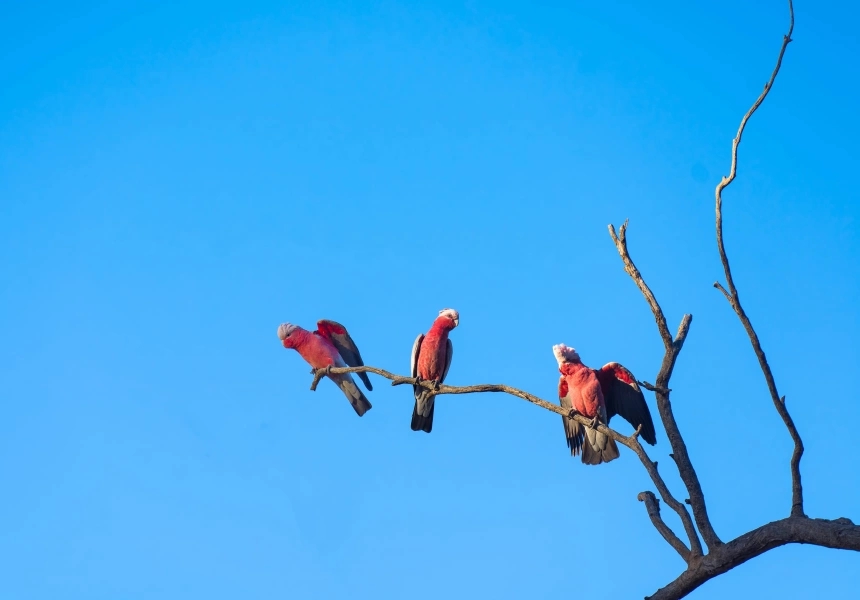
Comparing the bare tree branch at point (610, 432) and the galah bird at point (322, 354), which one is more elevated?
the galah bird at point (322, 354)

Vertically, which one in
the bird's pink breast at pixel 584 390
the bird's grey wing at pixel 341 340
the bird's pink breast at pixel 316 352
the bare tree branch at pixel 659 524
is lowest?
the bare tree branch at pixel 659 524

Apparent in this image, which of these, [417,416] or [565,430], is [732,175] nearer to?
[565,430]

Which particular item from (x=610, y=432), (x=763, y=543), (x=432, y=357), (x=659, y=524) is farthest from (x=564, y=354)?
(x=763, y=543)

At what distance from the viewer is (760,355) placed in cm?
598

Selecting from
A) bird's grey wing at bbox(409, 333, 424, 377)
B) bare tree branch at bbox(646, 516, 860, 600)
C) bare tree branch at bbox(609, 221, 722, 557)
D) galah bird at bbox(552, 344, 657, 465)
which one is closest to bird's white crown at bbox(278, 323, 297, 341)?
bird's grey wing at bbox(409, 333, 424, 377)

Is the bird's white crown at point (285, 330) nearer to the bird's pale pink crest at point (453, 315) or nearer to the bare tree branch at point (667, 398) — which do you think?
the bird's pale pink crest at point (453, 315)

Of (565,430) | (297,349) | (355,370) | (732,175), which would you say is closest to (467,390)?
(355,370)

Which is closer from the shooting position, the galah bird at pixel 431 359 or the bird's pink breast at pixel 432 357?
the galah bird at pixel 431 359

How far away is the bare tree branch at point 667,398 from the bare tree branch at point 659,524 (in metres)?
0.11

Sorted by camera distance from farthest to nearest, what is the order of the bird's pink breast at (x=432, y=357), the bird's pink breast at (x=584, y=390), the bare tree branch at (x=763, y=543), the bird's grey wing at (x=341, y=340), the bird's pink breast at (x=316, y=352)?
the bird's grey wing at (x=341, y=340), the bird's pink breast at (x=316, y=352), the bird's pink breast at (x=432, y=357), the bird's pink breast at (x=584, y=390), the bare tree branch at (x=763, y=543)

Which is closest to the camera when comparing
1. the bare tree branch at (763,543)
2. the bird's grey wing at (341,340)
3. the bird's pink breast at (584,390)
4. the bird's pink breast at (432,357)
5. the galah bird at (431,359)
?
the bare tree branch at (763,543)

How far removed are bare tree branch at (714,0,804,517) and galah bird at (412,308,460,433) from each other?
389 cm

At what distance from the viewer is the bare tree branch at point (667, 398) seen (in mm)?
5789

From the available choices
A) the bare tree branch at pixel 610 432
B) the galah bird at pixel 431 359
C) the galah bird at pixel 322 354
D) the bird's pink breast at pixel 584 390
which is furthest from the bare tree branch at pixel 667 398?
the galah bird at pixel 322 354
